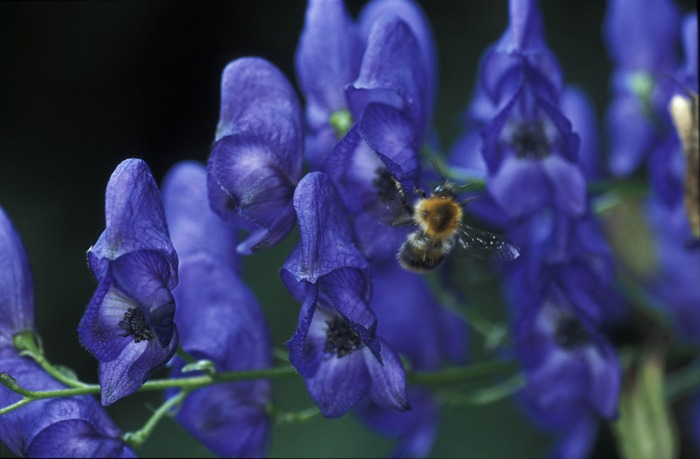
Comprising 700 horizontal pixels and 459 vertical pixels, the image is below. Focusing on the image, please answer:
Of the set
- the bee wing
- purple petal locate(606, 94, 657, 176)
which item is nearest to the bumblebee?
the bee wing

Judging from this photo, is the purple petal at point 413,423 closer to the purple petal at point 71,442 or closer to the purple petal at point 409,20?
the purple petal at point 409,20

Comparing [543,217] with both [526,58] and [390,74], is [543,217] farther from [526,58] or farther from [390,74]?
[390,74]

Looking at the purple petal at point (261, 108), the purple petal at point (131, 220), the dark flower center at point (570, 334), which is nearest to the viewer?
the purple petal at point (131, 220)

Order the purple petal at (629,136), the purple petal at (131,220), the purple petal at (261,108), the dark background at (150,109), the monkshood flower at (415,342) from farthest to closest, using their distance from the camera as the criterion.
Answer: the dark background at (150,109) → the purple petal at (629,136) → the monkshood flower at (415,342) → the purple petal at (261,108) → the purple petal at (131,220)

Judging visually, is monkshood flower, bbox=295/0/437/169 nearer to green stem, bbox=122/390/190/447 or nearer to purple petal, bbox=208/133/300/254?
purple petal, bbox=208/133/300/254

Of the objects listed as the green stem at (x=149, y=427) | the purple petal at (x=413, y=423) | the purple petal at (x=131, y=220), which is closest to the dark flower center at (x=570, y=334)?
the purple petal at (x=413, y=423)
